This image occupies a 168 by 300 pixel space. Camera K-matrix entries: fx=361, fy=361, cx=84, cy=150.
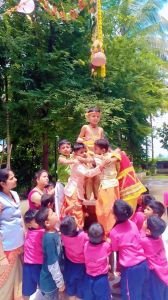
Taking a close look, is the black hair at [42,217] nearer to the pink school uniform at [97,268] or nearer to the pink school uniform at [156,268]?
the pink school uniform at [97,268]

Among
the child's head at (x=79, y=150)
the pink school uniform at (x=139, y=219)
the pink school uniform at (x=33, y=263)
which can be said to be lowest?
the pink school uniform at (x=33, y=263)

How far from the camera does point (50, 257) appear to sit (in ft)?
10.2

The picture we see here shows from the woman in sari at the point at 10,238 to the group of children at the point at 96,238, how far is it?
0.10 meters

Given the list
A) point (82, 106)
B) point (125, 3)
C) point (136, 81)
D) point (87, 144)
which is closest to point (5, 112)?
point (82, 106)

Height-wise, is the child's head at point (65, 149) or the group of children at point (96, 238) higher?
the child's head at point (65, 149)

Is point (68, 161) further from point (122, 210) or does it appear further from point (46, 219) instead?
point (122, 210)

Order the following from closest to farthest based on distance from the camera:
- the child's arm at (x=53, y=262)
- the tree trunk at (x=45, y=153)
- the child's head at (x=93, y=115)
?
the child's arm at (x=53, y=262) < the child's head at (x=93, y=115) < the tree trunk at (x=45, y=153)

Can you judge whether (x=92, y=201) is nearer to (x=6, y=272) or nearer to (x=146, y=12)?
(x=6, y=272)

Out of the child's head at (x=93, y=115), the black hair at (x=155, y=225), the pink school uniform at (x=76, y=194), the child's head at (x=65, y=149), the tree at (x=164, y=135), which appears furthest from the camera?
the tree at (x=164, y=135)

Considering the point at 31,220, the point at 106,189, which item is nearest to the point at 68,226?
the point at 31,220

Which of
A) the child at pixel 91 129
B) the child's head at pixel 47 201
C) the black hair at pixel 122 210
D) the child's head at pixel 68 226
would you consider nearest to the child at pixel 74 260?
the child's head at pixel 68 226

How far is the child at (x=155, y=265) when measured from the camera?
3.05m

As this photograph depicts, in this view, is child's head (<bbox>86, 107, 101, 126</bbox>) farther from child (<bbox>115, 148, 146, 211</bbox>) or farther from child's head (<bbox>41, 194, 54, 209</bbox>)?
child's head (<bbox>41, 194, 54, 209</bbox>)

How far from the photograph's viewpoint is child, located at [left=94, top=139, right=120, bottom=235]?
11.7ft
